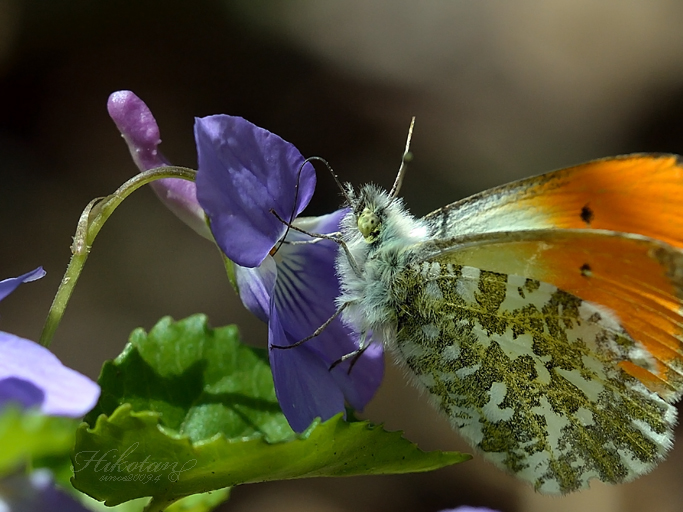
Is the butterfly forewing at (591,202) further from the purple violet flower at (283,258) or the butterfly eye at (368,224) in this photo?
the purple violet flower at (283,258)

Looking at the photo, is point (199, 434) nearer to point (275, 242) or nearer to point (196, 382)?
point (196, 382)

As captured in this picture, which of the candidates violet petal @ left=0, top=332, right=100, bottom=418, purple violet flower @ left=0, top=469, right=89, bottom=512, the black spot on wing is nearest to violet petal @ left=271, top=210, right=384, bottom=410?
the black spot on wing

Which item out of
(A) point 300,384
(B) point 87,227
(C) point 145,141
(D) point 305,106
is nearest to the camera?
(B) point 87,227

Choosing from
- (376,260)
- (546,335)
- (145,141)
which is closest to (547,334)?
(546,335)

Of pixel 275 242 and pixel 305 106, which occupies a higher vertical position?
pixel 305 106

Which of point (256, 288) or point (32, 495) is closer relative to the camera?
point (32, 495)

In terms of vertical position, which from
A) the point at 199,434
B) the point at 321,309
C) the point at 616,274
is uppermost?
the point at 616,274

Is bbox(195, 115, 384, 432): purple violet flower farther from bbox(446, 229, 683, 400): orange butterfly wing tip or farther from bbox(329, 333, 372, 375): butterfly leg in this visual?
bbox(446, 229, 683, 400): orange butterfly wing tip
